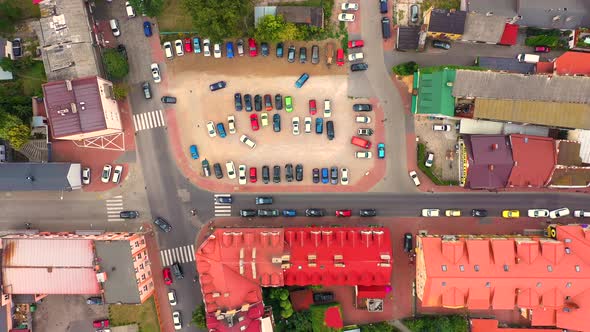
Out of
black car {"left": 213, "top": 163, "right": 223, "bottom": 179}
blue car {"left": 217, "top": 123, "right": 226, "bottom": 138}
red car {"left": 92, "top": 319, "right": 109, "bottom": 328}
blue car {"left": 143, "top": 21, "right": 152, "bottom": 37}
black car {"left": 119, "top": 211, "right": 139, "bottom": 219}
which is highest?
blue car {"left": 143, "top": 21, "right": 152, "bottom": 37}

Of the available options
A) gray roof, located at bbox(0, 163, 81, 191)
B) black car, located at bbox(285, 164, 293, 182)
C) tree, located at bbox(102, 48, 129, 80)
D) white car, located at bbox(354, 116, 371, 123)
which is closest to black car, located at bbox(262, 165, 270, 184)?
black car, located at bbox(285, 164, 293, 182)

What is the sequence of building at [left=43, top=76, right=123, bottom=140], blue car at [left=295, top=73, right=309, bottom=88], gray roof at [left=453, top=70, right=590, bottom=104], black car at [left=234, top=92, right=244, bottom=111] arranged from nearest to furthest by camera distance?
building at [left=43, top=76, right=123, bottom=140] → gray roof at [left=453, top=70, right=590, bottom=104] → blue car at [left=295, top=73, right=309, bottom=88] → black car at [left=234, top=92, right=244, bottom=111]

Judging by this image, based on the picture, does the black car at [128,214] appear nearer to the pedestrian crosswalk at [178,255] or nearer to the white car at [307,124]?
the pedestrian crosswalk at [178,255]

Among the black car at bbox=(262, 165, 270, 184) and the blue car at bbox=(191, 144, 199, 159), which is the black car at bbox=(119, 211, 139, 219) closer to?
the blue car at bbox=(191, 144, 199, 159)

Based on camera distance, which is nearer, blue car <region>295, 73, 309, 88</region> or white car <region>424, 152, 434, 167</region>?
white car <region>424, 152, 434, 167</region>

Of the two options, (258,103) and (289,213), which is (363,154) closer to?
(289,213)

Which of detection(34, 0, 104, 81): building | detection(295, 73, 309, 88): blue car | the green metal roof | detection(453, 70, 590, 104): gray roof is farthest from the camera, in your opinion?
detection(295, 73, 309, 88): blue car

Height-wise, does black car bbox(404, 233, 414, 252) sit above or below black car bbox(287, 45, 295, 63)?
below
